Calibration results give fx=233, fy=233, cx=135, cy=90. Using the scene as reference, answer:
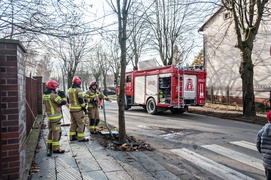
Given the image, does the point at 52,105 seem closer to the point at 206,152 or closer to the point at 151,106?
the point at 206,152

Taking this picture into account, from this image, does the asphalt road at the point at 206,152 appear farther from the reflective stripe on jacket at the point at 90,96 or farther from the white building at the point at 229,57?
the white building at the point at 229,57

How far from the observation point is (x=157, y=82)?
Answer: 1345cm

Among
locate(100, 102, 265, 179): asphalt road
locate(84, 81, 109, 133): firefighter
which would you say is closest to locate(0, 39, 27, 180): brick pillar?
locate(100, 102, 265, 179): asphalt road

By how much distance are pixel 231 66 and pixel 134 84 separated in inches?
369

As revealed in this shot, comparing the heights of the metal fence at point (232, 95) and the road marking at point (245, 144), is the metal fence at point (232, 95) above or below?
above

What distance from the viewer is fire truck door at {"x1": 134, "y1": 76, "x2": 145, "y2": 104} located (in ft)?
48.5

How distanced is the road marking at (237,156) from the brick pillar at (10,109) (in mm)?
4397

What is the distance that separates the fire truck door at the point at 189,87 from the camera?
12.6 meters

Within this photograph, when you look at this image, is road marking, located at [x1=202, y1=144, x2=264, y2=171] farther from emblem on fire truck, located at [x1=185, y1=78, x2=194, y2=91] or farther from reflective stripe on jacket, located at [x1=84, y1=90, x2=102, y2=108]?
emblem on fire truck, located at [x1=185, y1=78, x2=194, y2=91]

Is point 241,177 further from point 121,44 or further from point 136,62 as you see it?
point 136,62

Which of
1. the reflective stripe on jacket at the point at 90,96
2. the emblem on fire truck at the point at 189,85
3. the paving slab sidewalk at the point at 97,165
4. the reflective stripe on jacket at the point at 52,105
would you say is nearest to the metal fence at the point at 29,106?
the reflective stripe on jacket at the point at 52,105

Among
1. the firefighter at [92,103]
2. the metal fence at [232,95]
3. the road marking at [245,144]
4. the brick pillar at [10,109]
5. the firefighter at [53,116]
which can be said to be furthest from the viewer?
the metal fence at [232,95]

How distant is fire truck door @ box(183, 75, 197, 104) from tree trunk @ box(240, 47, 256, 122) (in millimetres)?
2502

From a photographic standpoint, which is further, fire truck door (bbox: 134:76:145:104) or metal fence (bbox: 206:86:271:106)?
metal fence (bbox: 206:86:271:106)
